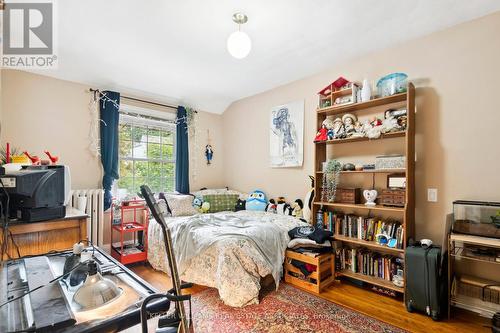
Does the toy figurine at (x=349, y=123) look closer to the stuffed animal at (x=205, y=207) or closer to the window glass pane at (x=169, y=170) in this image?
the stuffed animal at (x=205, y=207)

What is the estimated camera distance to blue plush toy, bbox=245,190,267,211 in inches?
145

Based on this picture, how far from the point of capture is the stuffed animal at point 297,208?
10.7 ft

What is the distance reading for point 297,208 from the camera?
3.31 m

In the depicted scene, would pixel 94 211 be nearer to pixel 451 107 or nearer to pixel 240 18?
pixel 240 18

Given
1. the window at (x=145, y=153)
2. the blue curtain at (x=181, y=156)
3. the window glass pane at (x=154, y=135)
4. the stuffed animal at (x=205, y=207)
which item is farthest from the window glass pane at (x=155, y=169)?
the stuffed animal at (x=205, y=207)

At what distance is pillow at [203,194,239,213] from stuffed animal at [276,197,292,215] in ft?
2.58

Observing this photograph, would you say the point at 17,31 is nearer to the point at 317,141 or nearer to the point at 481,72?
the point at 317,141

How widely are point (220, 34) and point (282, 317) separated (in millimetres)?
2612

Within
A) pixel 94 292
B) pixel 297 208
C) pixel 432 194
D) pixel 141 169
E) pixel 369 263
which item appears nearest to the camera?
pixel 94 292

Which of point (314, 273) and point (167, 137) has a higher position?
point (167, 137)

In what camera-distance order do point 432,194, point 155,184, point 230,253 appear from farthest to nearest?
point 155,184 < point 432,194 < point 230,253

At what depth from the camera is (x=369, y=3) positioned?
6.50 feet

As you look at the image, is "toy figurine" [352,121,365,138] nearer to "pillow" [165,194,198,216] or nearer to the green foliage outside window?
"pillow" [165,194,198,216]
